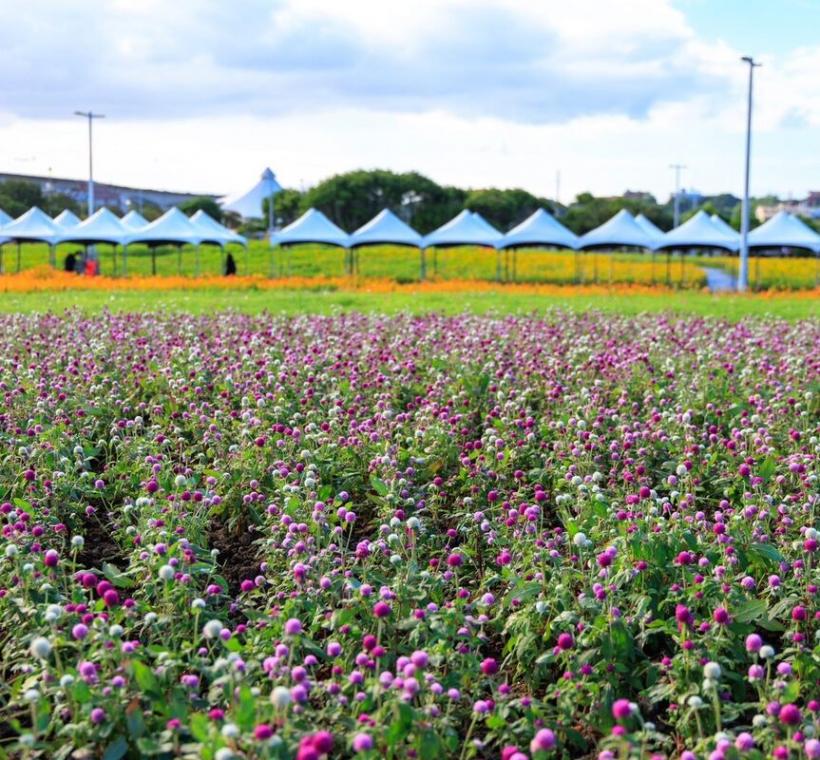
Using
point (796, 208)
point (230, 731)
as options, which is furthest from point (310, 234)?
point (796, 208)

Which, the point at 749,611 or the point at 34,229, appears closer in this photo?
the point at 749,611

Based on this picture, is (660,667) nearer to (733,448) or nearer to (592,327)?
(733,448)

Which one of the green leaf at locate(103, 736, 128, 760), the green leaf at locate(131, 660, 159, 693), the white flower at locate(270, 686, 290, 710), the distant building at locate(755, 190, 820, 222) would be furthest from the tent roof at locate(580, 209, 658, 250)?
the distant building at locate(755, 190, 820, 222)

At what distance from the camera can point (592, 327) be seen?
1150 centimetres

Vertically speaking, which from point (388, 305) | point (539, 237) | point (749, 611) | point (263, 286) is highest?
point (539, 237)

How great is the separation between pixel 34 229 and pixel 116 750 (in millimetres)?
35106

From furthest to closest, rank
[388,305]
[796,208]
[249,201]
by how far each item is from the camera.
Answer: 1. [796,208]
2. [249,201]
3. [388,305]

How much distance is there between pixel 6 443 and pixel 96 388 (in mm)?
1210

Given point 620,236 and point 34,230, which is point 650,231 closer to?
point 620,236

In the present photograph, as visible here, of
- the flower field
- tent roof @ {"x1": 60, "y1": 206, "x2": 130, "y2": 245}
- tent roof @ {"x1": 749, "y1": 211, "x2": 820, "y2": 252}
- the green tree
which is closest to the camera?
the flower field

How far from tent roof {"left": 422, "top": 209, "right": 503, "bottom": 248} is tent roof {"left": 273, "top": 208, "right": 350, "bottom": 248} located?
2694 mm

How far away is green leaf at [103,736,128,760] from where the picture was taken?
9.08 feet

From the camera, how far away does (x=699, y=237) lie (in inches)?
1264

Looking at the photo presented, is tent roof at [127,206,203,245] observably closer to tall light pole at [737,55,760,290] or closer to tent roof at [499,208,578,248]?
tent roof at [499,208,578,248]
